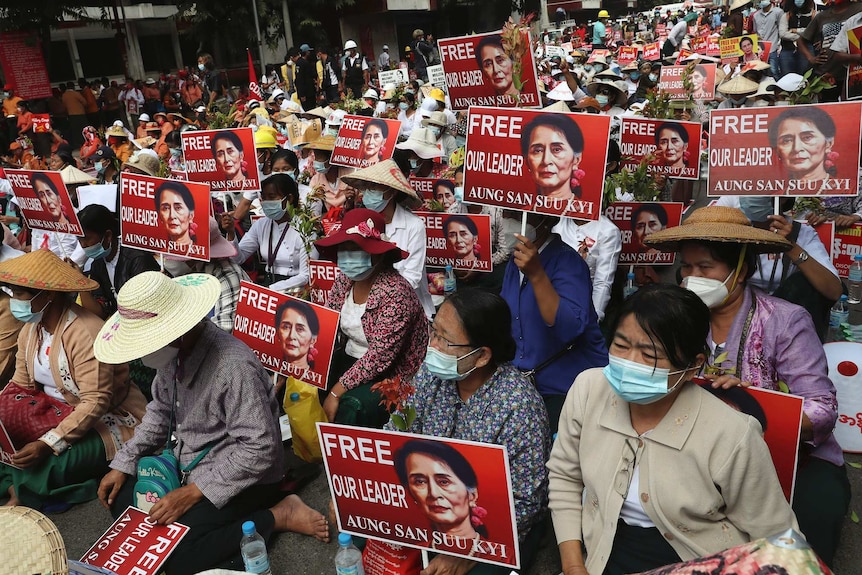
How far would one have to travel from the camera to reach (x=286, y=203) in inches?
241

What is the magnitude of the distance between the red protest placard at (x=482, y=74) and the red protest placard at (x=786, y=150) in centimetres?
179

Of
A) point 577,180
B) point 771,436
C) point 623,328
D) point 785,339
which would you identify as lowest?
point 771,436

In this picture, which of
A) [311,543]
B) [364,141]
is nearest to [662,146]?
[364,141]

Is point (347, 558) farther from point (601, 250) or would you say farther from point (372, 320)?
point (601, 250)

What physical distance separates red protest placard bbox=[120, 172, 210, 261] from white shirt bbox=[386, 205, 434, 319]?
59.5 inches

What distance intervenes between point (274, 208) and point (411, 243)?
4.53 ft

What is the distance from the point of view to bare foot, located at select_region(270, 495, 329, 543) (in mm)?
3676

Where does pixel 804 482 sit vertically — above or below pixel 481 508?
below

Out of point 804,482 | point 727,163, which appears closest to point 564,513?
point 804,482

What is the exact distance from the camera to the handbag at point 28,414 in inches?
164

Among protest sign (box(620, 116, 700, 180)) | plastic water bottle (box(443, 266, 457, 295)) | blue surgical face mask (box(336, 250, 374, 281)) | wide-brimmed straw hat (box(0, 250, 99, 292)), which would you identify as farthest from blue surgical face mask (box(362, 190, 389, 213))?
protest sign (box(620, 116, 700, 180))

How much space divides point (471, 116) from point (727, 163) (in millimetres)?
1652

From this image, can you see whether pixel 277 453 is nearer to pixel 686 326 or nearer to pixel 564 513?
pixel 564 513

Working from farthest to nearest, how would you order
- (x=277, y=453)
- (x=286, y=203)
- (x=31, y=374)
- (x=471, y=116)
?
1. (x=286, y=203)
2. (x=31, y=374)
3. (x=471, y=116)
4. (x=277, y=453)
